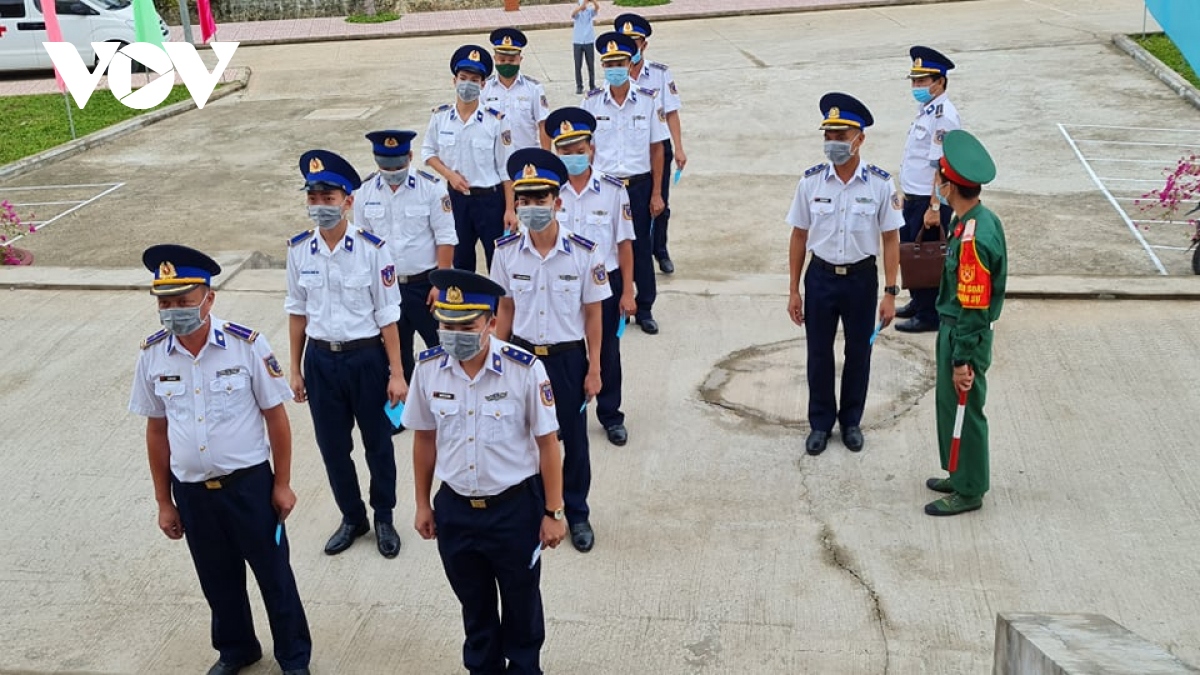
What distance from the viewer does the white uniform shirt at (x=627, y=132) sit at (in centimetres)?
890

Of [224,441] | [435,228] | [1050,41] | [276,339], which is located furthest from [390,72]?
[224,441]

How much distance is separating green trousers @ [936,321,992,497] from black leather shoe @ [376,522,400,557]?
9.25 feet

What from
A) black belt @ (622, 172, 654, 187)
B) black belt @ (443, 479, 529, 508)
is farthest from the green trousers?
black belt @ (622, 172, 654, 187)

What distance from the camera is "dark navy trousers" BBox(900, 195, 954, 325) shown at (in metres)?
8.70

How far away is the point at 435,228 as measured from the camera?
729 cm

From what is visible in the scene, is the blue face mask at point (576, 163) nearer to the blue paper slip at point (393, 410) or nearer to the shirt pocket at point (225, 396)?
the blue paper slip at point (393, 410)

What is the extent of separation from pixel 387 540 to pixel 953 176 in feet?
10.9

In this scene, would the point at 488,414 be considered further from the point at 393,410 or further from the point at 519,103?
the point at 519,103

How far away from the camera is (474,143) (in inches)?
344

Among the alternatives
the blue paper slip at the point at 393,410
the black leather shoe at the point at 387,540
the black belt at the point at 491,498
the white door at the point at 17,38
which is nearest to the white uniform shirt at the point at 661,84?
the blue paper slip at the point at 393,410

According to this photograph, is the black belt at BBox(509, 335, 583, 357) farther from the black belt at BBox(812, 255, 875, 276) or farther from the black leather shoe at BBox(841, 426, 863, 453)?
the black leather shoe at BBox(841, 426, 863, 453)

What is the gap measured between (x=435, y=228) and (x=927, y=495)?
313cm

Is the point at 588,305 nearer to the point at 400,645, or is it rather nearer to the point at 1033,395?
the point at 400,645

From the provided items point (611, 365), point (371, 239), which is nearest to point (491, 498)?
point (371, 239)
